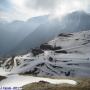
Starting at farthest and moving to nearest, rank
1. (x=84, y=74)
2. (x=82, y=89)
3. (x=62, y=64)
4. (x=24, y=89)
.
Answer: (x=62, y=64) < (x=84, y=74) < (x=24, y=89) < (x=82, y=89)

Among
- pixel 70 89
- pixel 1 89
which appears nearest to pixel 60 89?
pixel 70 89

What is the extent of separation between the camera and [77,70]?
7421 inches

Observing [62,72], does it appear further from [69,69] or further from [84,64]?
[84,64]

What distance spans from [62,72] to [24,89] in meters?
136

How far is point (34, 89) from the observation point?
47125mm

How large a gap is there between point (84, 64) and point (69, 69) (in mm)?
18667

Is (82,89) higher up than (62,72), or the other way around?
(82,89)

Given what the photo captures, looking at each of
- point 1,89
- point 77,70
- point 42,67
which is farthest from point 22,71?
point 1,89

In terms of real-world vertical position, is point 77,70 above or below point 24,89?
below

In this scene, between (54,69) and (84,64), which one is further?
(84,64)

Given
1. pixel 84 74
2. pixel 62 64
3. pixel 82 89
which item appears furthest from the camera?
pixel 62 64

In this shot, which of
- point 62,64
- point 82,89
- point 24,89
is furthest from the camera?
point 62,64

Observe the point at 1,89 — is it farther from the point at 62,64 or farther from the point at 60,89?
the point at 62,64

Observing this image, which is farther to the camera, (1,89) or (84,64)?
(84,64)
